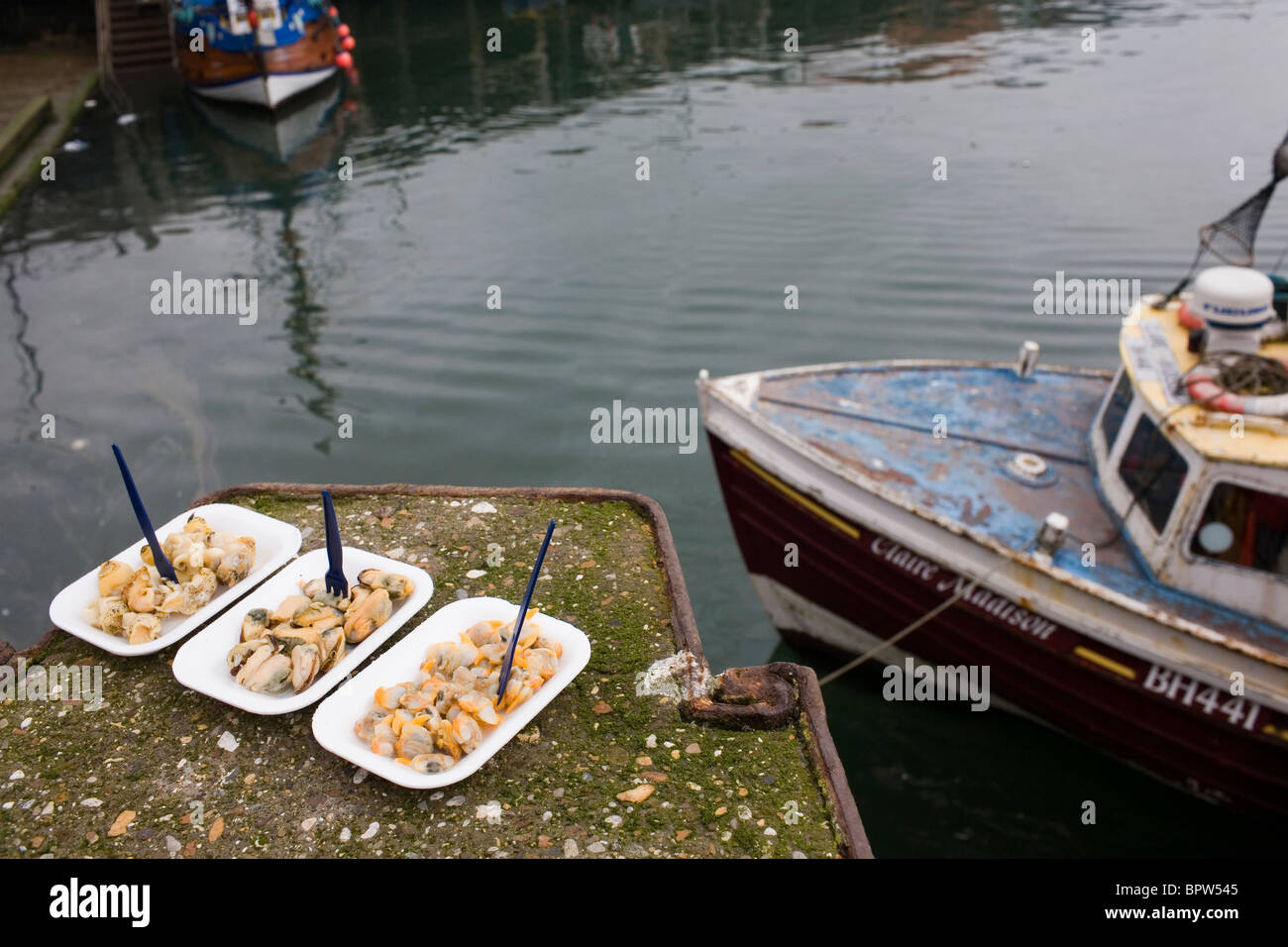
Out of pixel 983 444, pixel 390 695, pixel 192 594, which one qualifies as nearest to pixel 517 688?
pixel 390 695

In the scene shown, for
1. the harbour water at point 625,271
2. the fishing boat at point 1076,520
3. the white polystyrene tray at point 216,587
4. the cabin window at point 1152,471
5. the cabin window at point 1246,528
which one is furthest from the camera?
the harbour water at point 625,271

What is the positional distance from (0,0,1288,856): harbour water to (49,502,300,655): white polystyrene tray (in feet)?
17.2

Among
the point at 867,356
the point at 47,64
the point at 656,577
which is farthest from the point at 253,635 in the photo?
the point at 47,64

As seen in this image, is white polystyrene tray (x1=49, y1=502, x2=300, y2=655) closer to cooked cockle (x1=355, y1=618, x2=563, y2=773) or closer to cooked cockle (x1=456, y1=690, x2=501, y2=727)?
cooked cockle (x1=355, y1=618, x2=563, y2=773)

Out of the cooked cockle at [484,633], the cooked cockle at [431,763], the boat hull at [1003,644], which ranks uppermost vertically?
the cooked cockle at [484,633]

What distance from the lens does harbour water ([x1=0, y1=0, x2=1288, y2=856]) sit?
29.3 feet

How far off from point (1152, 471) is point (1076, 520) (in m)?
0.69

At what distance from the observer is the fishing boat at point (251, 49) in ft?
73.8

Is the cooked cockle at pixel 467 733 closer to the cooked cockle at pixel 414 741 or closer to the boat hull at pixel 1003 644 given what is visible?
the cooked cockle at pixel 414 741

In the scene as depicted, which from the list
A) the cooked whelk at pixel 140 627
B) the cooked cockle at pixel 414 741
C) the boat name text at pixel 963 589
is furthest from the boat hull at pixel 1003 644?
the cooked whelk at pixel 140 627

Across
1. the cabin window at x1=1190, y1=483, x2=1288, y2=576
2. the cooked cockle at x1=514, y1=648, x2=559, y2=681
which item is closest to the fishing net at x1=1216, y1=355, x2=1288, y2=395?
the cabin window at x1=1190, y1=483, x2=1288, y2=576

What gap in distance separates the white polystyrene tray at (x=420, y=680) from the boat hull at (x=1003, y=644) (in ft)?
12.5

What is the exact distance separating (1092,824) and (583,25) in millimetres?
30094

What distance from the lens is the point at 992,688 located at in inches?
293
